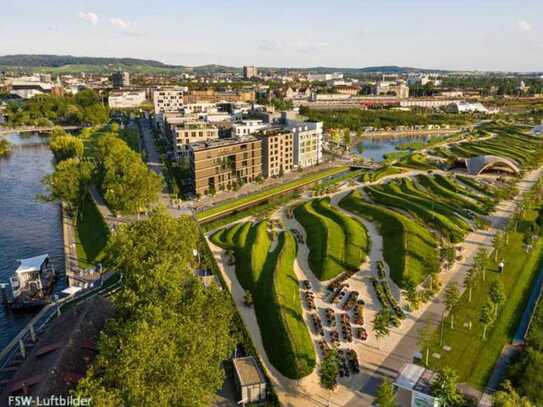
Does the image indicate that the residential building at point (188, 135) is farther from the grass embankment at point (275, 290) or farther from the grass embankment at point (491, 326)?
the grass embankment at point (491, 326)

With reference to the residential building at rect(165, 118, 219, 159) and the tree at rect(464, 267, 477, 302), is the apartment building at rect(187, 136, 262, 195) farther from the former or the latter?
the tree at rect(464, 267, 477, 302)

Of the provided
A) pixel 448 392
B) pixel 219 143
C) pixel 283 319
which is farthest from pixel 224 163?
pixel 448 392

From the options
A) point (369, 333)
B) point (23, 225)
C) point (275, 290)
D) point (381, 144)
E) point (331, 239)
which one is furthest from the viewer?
point (381, 144)

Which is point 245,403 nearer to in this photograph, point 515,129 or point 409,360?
point 409,360

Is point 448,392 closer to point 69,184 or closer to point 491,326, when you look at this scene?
point 491,326

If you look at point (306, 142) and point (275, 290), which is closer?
point (275, 290)

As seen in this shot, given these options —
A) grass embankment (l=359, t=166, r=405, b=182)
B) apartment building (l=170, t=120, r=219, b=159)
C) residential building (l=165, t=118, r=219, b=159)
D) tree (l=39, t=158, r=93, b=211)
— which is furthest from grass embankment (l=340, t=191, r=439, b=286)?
tree (l=39, t=158, r=93, b=211)

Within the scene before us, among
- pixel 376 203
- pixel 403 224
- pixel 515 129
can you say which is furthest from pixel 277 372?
pixel 515 129
